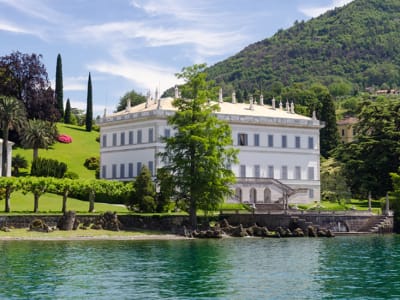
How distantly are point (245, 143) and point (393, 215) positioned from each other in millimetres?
20863

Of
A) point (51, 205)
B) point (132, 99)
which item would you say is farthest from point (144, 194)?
point (132, 99)

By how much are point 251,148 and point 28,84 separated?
28.1m

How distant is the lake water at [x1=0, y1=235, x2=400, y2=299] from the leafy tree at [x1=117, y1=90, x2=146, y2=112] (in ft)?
284

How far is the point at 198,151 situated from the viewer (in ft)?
208

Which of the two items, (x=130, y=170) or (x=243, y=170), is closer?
(x=130, y=170)

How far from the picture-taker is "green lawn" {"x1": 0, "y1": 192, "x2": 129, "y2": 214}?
67.6 m

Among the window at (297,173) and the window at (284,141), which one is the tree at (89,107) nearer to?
the window at (284,141)

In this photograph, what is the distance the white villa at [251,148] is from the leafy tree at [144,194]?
14.3m

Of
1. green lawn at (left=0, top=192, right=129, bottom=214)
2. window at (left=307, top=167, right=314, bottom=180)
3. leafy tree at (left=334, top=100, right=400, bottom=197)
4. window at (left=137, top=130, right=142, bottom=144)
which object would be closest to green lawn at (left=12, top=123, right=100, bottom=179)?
window at (left=137, top=130, right=142, bottom=144)

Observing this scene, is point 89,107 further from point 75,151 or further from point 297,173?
point 297,173

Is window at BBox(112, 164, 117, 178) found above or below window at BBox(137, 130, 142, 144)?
below

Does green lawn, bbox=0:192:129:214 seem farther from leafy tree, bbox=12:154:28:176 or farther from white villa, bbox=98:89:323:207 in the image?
leafy tree, bbox=12:154:28:176

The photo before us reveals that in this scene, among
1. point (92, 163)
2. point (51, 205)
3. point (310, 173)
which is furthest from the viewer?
point (92, 163)

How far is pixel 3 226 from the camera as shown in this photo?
57375 mm
